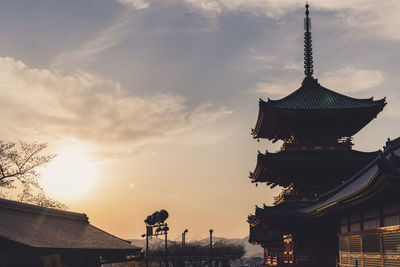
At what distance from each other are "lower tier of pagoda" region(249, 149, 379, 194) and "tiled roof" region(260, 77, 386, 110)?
9.73 ft

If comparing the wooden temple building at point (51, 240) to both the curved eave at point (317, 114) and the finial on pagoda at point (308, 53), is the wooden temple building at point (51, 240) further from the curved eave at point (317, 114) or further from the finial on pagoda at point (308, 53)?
the finial on pagoda at point (308, 53)

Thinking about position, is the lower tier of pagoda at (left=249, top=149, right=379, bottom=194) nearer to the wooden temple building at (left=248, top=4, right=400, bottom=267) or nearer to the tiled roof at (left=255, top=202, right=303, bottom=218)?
the wooden temple building at (left=248, top=4, right=400, bottom=267)

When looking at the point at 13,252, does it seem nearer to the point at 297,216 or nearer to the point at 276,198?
the point at 297,216

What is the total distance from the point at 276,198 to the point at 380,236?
15467 mm

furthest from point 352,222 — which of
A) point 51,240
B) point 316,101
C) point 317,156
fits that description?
point 51,240

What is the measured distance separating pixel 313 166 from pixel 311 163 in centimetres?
29

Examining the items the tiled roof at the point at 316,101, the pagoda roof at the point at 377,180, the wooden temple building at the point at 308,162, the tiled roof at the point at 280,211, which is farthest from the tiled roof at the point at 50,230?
the tiled roof at the point at 316,101

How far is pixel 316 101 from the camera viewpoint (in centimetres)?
3120

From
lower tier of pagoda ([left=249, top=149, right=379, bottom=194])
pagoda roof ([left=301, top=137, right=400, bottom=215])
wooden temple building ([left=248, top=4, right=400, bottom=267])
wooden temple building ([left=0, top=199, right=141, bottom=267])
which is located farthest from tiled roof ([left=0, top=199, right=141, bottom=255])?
pagoda roof ([left=301, top=137, right=400, bottom=215])

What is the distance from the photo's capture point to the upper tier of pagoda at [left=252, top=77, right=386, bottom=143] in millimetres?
29656

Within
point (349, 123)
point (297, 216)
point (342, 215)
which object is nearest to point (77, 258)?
point (297, 216)

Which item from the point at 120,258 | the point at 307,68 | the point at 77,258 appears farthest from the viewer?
the point at 307,68

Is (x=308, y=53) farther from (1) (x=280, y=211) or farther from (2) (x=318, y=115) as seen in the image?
(1) (x=280, y=211)

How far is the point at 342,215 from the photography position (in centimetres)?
1995
